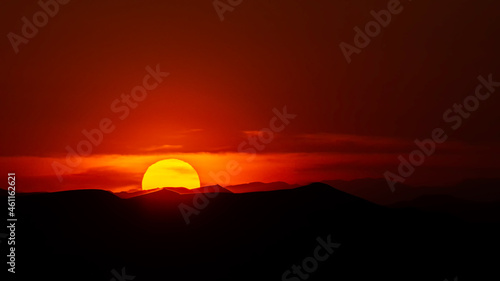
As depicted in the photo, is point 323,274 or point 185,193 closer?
point 323,274

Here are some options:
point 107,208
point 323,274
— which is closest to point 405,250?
point 323,274

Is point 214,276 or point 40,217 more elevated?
point 40,217

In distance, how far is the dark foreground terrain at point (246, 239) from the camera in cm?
4812

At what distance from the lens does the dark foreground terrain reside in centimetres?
4812

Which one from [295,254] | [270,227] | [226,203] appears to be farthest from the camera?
[226,203]

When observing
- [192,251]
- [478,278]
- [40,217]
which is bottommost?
[478,278]

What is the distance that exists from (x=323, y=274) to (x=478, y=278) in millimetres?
12402

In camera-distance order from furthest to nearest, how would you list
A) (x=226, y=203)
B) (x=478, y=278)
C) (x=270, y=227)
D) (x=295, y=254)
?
1. (x=226, y=203)
2. (x=270, y=227)
3. (x=295, y=254)
4. (x=478, y=278)

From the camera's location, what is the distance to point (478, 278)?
47.9m

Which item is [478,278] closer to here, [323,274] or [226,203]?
[323,274]

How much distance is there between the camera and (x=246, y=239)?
54.7 metres

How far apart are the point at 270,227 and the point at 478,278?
18702 mm

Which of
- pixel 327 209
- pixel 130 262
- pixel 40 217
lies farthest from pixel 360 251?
pixel 40 217

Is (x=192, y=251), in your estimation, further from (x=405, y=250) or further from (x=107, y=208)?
(x=405, y=250)
